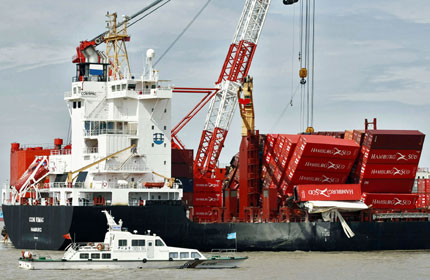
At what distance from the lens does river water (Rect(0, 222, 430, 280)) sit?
4288cm

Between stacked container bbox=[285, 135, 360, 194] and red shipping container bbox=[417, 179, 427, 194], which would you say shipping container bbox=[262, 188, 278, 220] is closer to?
stacked container bbox=[285, 135, 360, 194]

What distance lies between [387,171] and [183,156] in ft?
42.1

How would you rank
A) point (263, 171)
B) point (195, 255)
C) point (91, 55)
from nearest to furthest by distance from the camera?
1. point (195, 255)
2. point (91, 55)
3. point (263, 171)

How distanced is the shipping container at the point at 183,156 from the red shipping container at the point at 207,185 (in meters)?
1.38

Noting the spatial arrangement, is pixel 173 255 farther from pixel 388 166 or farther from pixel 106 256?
pixel 388 166

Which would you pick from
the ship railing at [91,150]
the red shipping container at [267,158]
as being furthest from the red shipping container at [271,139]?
the ship railing at [91,150]

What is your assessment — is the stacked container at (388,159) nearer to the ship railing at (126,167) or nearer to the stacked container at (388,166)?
the stacked container at (388,166)

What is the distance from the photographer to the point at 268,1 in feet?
210

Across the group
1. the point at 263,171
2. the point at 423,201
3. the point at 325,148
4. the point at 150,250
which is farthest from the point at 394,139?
the point at 150,250

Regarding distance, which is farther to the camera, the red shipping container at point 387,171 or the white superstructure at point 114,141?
the red shipping container at point 387,171

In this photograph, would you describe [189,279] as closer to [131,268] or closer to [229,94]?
[131,268]

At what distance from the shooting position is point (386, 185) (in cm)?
5803

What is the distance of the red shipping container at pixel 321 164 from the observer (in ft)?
183

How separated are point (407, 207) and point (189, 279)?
21314 mm
